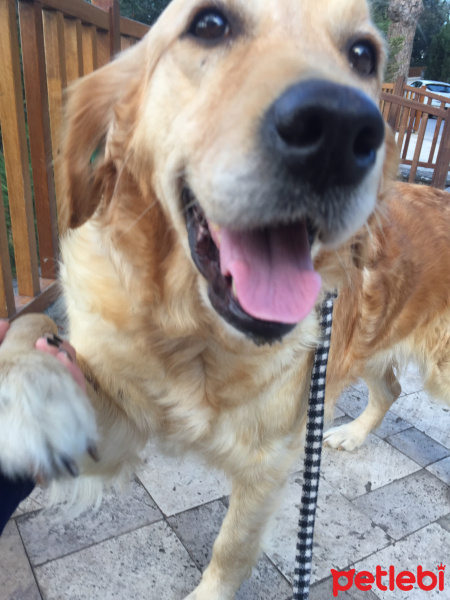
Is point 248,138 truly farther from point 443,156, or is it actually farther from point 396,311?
point 443,156

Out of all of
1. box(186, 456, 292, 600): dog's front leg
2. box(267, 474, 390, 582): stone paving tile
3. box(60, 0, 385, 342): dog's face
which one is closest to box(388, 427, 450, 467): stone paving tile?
box(267, 474, 390, 582): stone paving tile

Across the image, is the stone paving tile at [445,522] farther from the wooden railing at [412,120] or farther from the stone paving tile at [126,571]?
the wooden railing at [412,120]

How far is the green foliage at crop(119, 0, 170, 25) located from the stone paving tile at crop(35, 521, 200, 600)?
1794 centimetres

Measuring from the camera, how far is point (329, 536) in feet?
7.11

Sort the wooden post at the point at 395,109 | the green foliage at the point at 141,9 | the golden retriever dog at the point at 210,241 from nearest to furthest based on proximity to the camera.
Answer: the golden retriever dog at the point at 210,241 → the wooden post at the point at 395,109 → the green foliage at the point at 141,9

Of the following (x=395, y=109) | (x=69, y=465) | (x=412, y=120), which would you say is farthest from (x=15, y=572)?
(x=412, y=120)

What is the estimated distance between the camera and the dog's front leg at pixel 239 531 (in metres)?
1.77

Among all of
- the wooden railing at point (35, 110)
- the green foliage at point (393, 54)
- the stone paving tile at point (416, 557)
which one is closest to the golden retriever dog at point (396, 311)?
the stone paving tile at point (416, 557)

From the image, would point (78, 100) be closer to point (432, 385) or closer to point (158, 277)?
point (158, 277)

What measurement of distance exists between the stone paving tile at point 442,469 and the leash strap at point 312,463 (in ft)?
4.51

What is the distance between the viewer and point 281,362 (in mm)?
1631

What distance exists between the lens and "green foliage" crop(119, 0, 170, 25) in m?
16.8

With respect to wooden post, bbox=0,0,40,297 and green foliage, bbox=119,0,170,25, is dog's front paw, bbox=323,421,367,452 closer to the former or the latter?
wooden post, bbox=0,0,40,297

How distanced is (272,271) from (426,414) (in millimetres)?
2455
